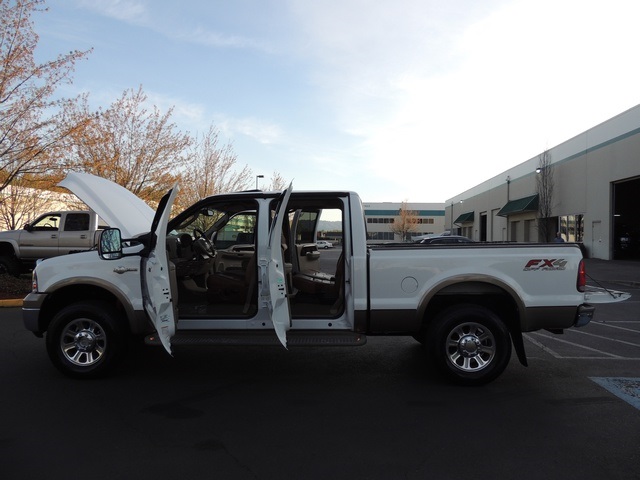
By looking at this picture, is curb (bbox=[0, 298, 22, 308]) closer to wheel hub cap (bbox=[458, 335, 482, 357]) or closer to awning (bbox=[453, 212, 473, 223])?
wheel hub cap (bbox=[458, 335, 482, 357])

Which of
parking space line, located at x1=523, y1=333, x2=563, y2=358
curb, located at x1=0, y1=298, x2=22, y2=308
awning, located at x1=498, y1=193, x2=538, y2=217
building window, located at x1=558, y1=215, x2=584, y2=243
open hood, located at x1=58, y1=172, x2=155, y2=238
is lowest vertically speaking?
parking space line, located at x1=523, y1=333, x2=563, y2=358

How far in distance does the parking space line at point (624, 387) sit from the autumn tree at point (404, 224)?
74.4 metres

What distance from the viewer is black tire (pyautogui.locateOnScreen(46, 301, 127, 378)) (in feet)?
17.1

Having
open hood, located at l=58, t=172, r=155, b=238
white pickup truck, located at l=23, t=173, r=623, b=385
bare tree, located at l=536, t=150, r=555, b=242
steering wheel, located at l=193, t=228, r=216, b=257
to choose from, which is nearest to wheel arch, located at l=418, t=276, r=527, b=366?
white pickup truck, located at l=23, t=173, r=623, b=385

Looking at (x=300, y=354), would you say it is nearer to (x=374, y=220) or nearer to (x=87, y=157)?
(x=87, y=157)

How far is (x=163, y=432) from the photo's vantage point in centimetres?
397

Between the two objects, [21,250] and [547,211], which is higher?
[547,211]

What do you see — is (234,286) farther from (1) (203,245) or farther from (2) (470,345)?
(2) (470,345)

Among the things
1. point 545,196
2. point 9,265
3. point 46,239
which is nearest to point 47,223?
point 46,239

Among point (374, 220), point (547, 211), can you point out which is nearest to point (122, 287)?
point (547, 211)

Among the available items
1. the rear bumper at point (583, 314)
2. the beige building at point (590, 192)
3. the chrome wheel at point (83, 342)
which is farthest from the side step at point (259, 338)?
the beige building at point (590, 192)

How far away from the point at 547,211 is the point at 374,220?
55.6m

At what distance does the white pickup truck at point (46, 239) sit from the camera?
14.0 metres

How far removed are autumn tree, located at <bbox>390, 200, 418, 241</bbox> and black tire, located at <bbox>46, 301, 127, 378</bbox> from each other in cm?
7555
